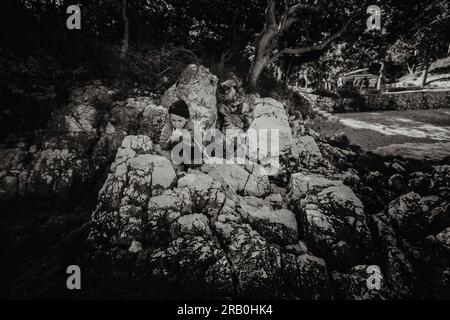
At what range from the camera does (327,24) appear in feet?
31.7

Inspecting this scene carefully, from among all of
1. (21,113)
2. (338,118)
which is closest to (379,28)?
(338,118)

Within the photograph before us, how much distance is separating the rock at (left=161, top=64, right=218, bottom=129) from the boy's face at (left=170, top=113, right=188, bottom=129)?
1.18 ft

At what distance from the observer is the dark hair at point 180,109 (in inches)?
269

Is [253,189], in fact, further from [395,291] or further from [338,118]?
[338,118]

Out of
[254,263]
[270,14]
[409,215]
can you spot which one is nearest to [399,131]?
[409,215]

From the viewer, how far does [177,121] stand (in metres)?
6.71

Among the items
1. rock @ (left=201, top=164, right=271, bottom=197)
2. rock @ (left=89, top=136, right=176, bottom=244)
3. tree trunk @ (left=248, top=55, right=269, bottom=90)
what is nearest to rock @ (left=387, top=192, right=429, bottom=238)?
rock @ (left=201, top=164, right=271, bottom=197)

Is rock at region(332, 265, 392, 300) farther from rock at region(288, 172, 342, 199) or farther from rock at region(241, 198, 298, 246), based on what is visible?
rock at region(288, 172, 342, 199)

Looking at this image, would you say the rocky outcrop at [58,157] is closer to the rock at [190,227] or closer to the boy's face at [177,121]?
the boy's face at [177,121]

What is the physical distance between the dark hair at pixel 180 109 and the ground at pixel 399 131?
5483 millimetres

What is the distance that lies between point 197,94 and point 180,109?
0.81m

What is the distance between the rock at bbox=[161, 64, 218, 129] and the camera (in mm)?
6969
